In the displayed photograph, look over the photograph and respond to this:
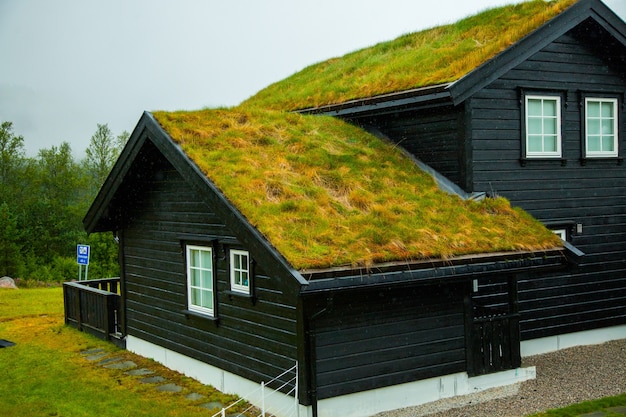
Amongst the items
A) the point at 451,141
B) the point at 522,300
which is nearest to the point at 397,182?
the point at 451,141

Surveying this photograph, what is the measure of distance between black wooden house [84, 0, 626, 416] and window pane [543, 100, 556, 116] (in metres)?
0.04

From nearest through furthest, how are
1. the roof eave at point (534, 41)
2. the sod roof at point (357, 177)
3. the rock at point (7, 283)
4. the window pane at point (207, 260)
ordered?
the sod roof at point (357, 177) < the window pane at point (207, 260) < the roof eave at point (534, 41) < the rock at point (7, 283)

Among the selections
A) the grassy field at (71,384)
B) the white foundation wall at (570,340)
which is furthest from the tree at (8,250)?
the white foundation wall at (570,340)

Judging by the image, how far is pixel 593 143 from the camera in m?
14.6

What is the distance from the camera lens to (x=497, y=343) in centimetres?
1117

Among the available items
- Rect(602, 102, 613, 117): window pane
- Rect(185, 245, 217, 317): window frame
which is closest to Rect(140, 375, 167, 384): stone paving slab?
Rect(185, 245, 217, 317): window frame

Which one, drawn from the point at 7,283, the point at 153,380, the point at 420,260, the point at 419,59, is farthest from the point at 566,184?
the point at 7,283

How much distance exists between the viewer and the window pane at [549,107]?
45.8 feet

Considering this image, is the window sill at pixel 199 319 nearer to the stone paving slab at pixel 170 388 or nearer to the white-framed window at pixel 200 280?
the white-framed window at pixel 200 280

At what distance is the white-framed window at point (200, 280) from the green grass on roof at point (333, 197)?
5.83ft

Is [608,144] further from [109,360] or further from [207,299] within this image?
[109,360]

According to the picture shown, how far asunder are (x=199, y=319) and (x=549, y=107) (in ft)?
27.0

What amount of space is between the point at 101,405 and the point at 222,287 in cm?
264

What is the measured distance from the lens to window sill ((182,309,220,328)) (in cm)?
1165
